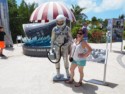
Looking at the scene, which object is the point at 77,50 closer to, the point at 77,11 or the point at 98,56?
the point at 98,56

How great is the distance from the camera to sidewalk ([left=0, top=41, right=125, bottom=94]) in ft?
20.6

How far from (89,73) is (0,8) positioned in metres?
8.04

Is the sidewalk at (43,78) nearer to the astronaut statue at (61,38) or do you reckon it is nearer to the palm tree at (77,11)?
the astronaut statue at (61,38)

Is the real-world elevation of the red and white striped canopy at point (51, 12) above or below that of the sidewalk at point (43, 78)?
above

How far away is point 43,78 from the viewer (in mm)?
7449

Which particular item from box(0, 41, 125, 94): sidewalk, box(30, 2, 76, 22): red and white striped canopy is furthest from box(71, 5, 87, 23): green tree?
box(0, 41, 125, 94): sidewalk

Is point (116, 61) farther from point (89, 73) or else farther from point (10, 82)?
point (10, 82)

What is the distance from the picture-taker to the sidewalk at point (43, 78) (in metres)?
6.28

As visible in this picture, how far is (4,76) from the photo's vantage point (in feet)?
25.7

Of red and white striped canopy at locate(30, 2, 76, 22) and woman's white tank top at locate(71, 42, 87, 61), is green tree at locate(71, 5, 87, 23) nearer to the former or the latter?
red and white striped canopy at locate(30, 2, 76, 22)

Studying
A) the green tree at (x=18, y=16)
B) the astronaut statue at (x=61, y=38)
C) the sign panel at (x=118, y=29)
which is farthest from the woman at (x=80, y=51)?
the green tree at (x=18, y=16)

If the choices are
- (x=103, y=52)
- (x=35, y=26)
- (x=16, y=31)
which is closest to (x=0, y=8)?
(x=35, y=26)

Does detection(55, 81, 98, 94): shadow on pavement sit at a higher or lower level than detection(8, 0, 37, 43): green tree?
lower

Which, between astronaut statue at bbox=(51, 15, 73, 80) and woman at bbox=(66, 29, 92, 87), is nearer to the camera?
woman at bbox=(66, 29, 92, 87)
